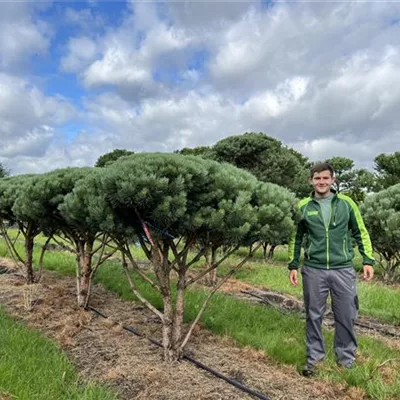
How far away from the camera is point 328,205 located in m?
4.88

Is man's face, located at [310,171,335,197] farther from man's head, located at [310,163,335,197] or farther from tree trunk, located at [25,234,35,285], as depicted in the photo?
tree trunk, located at [25,234,35,285]

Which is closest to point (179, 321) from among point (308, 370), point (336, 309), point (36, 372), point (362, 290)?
point (308, 370)

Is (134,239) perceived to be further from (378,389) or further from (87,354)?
(378,389)

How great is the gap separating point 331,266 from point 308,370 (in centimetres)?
109

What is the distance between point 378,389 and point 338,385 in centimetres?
36

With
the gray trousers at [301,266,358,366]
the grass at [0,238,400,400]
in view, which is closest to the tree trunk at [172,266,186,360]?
the grass at [0,238,400,400]

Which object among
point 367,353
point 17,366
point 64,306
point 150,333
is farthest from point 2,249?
point 367,353

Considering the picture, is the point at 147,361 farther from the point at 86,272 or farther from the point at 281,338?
the point at 86,272

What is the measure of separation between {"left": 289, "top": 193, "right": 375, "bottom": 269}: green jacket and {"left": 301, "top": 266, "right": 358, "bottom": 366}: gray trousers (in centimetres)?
12

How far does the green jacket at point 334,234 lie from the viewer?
4.77 m

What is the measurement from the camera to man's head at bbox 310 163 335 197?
4.83 m

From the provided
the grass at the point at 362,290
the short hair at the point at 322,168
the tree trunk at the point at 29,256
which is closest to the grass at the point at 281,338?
the grass at the point at 362,290

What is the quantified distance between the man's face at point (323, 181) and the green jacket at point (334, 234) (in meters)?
0.12

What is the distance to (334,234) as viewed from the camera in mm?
4793
